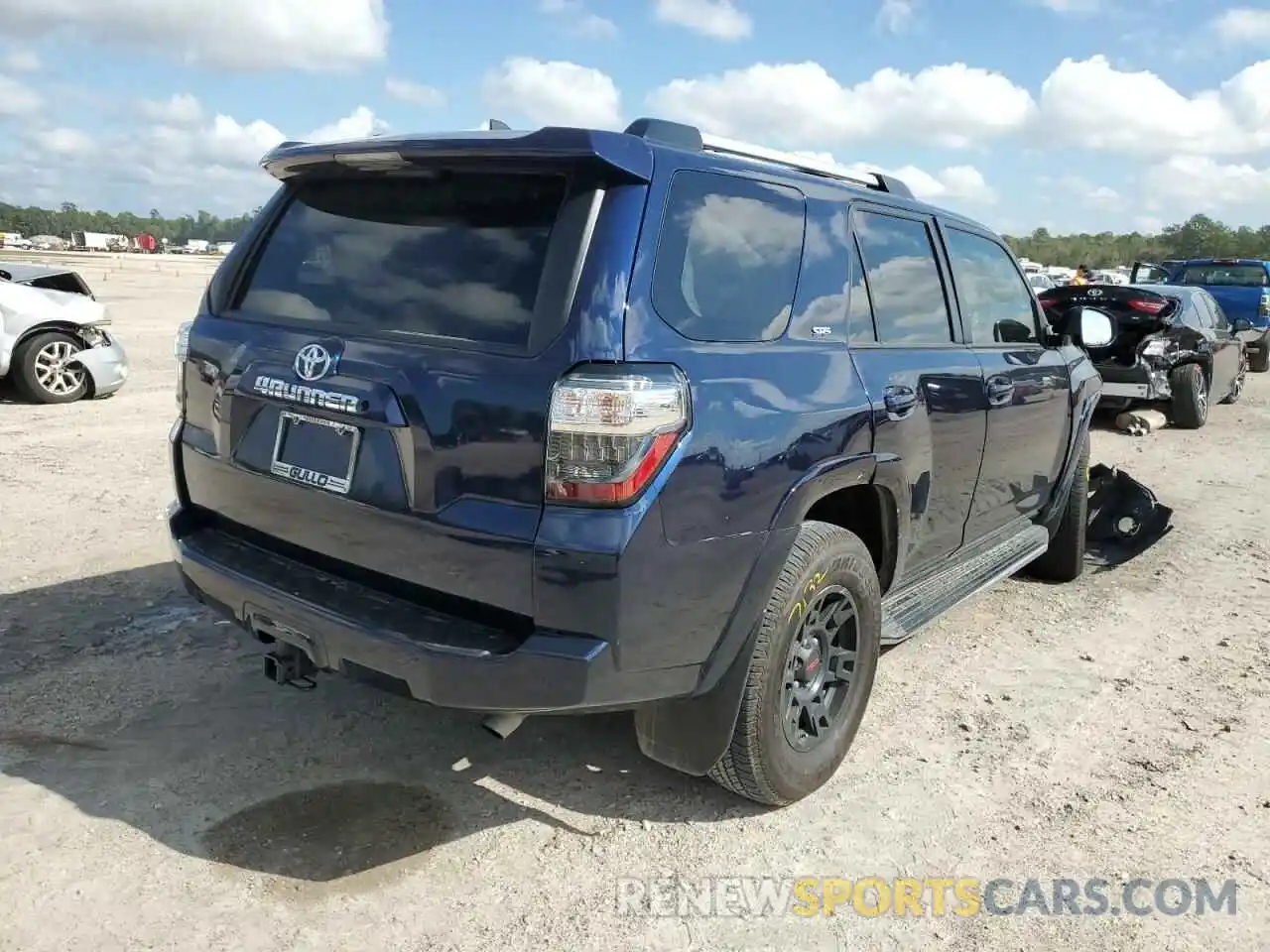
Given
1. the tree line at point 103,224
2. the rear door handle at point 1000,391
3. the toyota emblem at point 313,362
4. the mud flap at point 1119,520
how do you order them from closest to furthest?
the toyota emblem at point 313,362 < the rear door handle at point 1000,391 < the mud flap at point 1119,520 < the tree line at point 103,224

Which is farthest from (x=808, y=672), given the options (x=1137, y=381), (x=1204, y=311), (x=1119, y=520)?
(x=1204, y=311)

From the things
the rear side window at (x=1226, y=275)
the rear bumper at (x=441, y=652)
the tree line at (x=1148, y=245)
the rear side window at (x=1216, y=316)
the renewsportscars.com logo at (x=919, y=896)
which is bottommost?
the renewsportscars.com logo at (x=919, y=896)

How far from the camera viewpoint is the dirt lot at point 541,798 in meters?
2.64

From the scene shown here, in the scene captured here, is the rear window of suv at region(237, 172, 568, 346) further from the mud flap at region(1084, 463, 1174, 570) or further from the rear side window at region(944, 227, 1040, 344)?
the mud flap at region(1084, 463, 1174, 570)

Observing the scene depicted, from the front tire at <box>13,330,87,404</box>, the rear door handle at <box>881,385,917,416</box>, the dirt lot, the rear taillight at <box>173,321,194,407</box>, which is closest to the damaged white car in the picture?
the front tire at <box>13,330,87,404</box>

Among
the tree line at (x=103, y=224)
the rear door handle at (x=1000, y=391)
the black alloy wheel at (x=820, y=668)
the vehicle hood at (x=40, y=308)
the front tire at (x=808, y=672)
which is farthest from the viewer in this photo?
the tree line at (x=103, y=224)

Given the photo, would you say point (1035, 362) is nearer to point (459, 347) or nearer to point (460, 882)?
point (459, 347)

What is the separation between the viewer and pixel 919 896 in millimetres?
2824

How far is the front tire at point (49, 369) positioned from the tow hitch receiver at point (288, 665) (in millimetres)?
8183

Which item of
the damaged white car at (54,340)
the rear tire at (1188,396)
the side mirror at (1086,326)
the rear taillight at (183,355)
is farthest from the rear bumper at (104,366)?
the rear tire at (1188,396)

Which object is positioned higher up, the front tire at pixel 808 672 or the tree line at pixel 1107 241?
the tree line at pixel 1107 241

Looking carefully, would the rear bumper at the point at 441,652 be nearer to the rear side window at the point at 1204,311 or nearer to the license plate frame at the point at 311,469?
the license plate frame at the point at 311,469

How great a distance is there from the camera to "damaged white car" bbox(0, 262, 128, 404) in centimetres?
945

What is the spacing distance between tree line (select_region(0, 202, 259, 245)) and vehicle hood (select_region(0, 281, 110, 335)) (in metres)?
139
